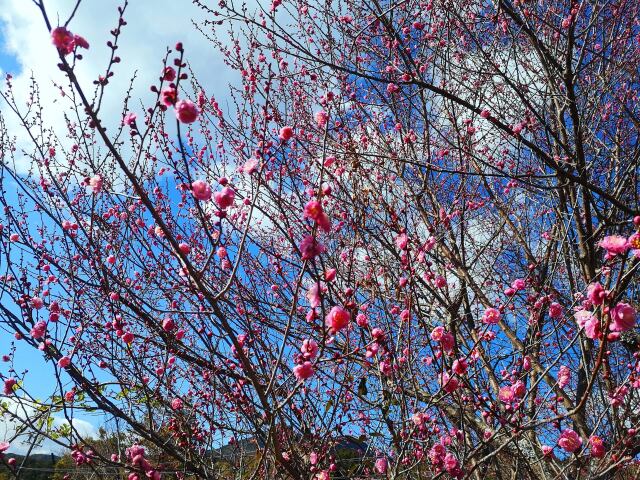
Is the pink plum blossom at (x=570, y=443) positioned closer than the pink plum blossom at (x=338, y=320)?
No

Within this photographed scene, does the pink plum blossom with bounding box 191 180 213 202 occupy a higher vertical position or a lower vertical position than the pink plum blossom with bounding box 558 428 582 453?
higher

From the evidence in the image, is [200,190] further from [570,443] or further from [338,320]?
[570,443]

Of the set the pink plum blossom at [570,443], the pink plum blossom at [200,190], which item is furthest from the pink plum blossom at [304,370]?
the pink plum blossom at [570,443]

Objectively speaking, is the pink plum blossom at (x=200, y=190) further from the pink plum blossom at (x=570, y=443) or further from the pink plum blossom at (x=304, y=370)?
the pink plum blossom at (x=570, y=443)

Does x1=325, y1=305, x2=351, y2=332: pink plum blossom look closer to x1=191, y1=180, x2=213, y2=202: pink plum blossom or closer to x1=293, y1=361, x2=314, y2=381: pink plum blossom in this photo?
x1=293, y1=361, x2=314, y2=381: pink plum blossom

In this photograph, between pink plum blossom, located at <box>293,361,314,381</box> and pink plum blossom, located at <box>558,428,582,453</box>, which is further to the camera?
pink plum blossom, located at <box>558,428,582,453</box>

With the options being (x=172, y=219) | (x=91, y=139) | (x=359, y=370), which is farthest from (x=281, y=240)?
(x=91, y=139)

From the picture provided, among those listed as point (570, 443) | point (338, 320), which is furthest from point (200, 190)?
point (570, 443)

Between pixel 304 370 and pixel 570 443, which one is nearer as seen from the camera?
pixel 304 370

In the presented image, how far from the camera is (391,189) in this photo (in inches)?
177

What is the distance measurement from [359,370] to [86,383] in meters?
2.82

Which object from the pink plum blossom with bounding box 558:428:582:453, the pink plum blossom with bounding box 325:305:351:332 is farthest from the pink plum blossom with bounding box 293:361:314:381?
the pink plum blossom with bounding box 558:428:582:453

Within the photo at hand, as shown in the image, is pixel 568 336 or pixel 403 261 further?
pixel 568 336

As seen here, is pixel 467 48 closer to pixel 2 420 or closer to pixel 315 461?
pixel 315 461
